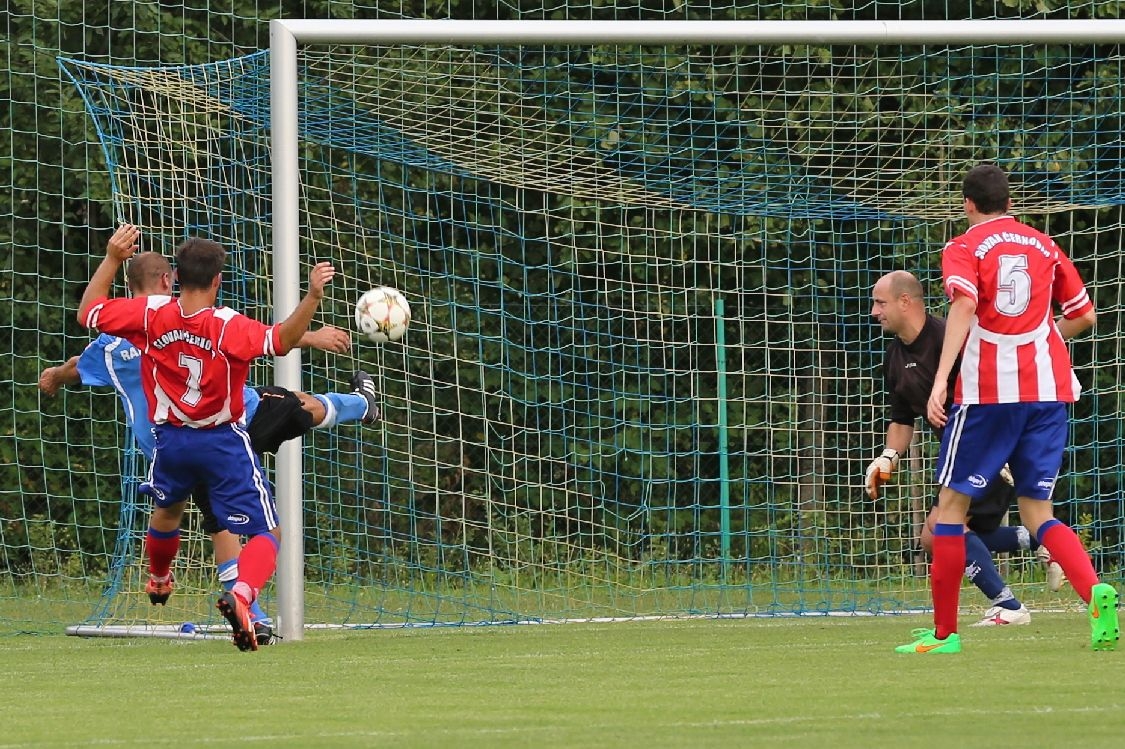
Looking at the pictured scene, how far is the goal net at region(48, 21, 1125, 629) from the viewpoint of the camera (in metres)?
11.7

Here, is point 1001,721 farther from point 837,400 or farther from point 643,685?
point 837,400

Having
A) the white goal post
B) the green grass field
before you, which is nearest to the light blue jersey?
the white goal post

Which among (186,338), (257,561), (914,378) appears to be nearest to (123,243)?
(186,338)

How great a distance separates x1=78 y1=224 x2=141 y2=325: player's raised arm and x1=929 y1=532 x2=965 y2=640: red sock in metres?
3.57

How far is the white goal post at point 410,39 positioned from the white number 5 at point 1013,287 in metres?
2.59

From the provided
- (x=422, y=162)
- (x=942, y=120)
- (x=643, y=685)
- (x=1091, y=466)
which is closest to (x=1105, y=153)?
(x=942, y=120)

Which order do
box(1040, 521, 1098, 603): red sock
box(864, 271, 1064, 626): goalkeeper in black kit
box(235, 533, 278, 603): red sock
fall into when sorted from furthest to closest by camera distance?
box(864, 271, 1064, 626): goalkeeper in black kit
box(235, 533, 278, 603): red sock
box(1040, 521, 1098, 603): red sock

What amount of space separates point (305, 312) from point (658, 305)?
5.87 m

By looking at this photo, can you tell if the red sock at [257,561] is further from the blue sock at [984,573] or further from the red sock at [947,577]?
the blue sock at [984,573]

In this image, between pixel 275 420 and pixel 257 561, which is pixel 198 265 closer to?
pixel 275 420

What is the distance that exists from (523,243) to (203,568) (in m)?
3.31

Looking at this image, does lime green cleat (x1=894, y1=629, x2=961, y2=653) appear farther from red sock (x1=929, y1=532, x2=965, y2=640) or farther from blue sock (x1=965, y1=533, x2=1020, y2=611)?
blue sock (x1=965, y1=533, x2=1020, y2=611)

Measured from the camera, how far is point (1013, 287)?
721 centimetres

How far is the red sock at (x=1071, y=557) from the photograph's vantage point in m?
7.12
